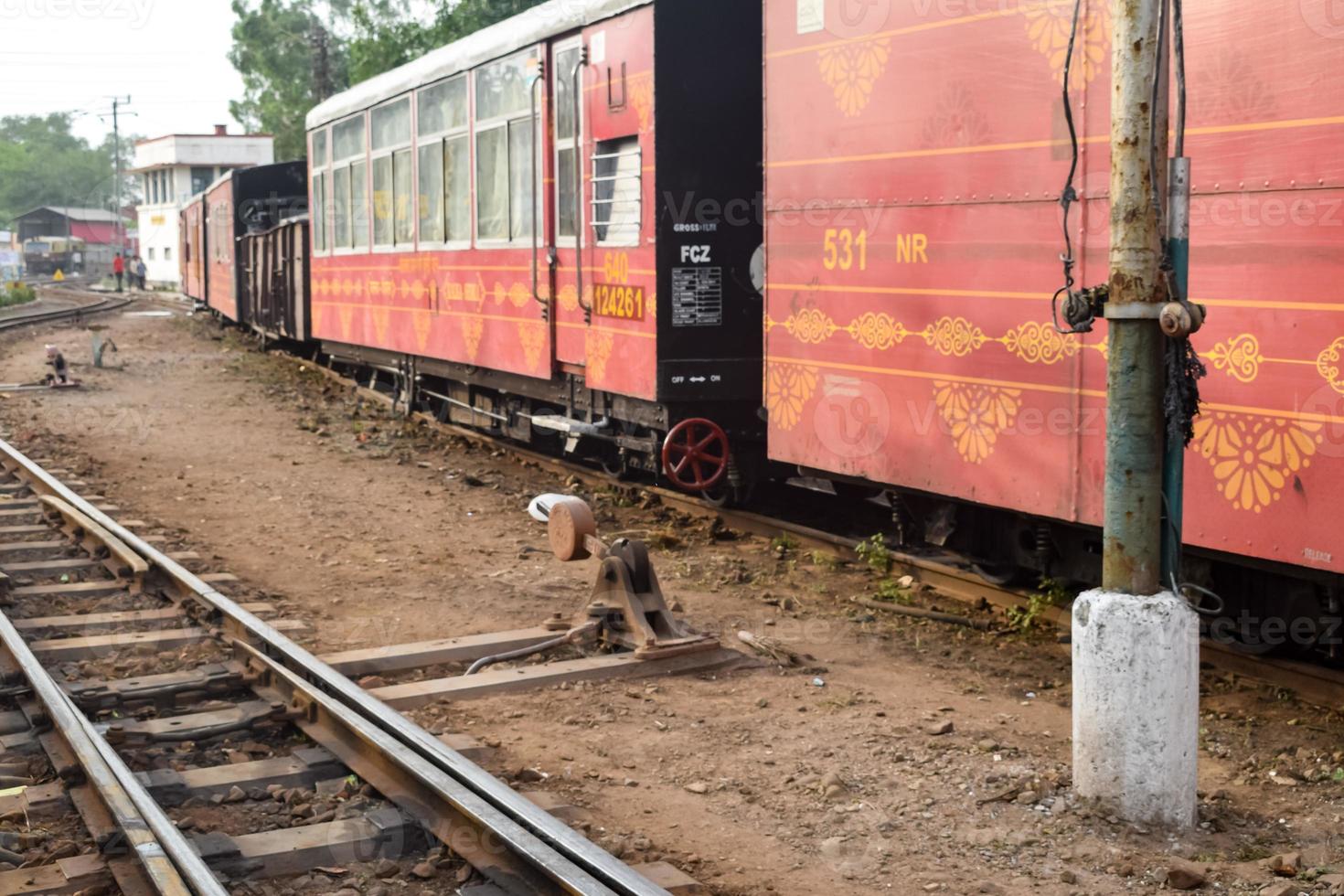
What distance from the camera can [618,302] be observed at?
9.73 metres

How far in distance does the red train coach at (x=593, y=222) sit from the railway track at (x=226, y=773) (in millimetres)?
3122

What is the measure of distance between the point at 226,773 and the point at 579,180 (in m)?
5.89

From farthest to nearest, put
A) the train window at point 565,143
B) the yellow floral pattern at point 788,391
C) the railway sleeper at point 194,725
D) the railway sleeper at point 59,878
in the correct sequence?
the train window at point 565,143, the yellow floral pattern at point 788,391, the railway sleeper at point 194,725, the railway sleeper at point 59,878

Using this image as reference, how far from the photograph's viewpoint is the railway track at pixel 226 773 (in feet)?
13.8

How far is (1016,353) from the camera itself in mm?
6527

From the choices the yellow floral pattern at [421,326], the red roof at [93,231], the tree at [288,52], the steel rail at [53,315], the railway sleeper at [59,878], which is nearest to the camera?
the railway sleeper at [59,878]

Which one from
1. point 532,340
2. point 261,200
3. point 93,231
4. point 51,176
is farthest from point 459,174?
point 51,176

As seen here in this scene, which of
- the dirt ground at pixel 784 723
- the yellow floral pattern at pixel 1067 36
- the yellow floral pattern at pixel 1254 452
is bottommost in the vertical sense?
the dirt ground at pixel 784 723

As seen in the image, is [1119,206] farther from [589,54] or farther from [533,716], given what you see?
[589,54]

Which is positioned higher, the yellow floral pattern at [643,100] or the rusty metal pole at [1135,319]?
the yellow floral pattern at [643,100]

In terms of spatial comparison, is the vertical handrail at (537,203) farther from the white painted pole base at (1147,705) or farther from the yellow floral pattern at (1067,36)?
the white painted pole base at (1147,705)

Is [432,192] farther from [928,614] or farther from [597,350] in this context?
[928,614]

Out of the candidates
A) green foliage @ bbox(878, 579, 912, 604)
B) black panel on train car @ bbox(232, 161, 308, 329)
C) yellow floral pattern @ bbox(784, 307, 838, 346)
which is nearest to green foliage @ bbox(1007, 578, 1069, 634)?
green foliage @ bbox(878, 579, 912, 604)

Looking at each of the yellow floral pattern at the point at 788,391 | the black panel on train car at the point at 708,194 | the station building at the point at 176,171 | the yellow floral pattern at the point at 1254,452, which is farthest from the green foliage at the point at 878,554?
the station building at the point at 176,171
